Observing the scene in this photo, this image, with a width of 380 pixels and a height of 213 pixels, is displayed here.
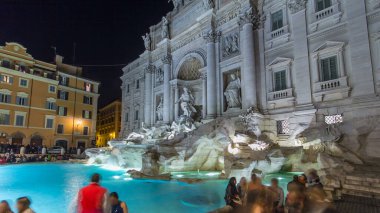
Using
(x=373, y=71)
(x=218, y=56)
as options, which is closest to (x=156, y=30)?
(x=218, y=56)

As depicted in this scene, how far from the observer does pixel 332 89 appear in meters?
13.6

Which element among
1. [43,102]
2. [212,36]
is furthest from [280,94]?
[43,102]

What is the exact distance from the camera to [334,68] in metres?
14.0

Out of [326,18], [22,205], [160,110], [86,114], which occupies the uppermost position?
[326,18]

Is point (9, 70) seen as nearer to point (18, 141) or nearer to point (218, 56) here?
point (18, 141)

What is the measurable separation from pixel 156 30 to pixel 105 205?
94.1 feet

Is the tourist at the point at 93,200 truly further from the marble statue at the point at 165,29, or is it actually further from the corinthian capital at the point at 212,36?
the marble statue at the point at 165,29

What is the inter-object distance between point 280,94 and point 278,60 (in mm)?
2351

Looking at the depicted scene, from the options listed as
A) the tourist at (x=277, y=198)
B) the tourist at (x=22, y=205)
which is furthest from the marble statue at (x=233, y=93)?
the tourist at (x=22, y=205)

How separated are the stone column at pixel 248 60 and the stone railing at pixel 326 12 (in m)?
4.41

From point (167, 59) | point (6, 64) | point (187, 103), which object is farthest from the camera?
point (6, 64)

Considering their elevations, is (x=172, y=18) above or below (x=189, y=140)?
above

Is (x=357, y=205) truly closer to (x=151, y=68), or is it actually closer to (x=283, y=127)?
(x=283, y=127)

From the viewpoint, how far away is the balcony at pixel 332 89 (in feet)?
43.4
